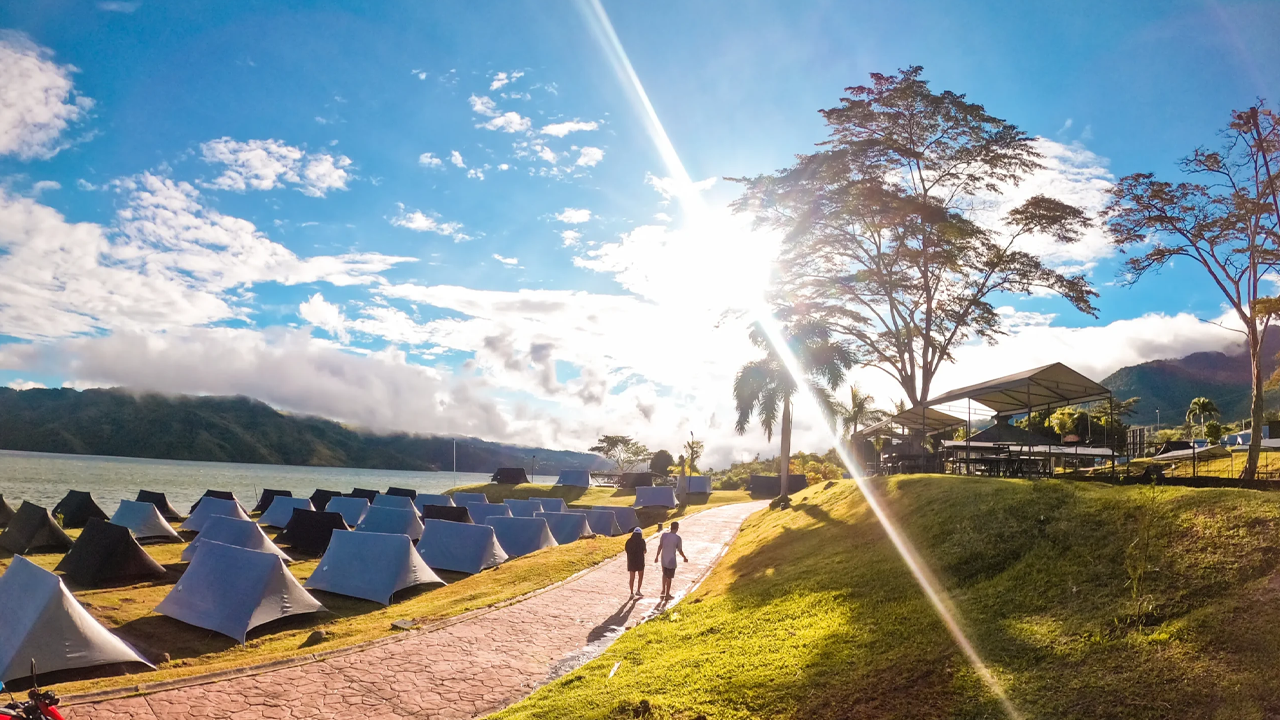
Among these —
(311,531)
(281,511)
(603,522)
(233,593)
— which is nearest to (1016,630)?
(233,593)

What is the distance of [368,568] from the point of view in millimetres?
17859

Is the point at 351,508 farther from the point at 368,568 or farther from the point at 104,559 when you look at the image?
the point at 368,568

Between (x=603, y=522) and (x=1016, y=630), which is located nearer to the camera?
(x=1016, y=630)

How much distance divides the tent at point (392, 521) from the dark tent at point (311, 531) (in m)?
0.96

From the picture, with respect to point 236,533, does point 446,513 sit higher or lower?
lower

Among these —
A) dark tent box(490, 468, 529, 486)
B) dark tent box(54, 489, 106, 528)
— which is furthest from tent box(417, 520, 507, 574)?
dark tent box(490, 468, 529, 486)

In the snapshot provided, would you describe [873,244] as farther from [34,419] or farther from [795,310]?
[34,419]

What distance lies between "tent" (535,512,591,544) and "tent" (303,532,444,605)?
10468 millimetres

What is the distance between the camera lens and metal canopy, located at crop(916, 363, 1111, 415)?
50.9 ft

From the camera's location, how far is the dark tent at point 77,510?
29859 mm

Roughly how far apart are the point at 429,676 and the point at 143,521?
902 inches

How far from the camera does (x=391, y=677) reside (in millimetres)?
9664

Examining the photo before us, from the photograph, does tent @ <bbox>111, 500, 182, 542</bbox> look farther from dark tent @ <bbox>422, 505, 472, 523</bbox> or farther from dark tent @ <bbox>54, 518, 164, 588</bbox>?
dark tent @ <bbox>422, 505, 472, 523</bbox>

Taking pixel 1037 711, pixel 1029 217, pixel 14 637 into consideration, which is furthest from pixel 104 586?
pixel 1029 217
